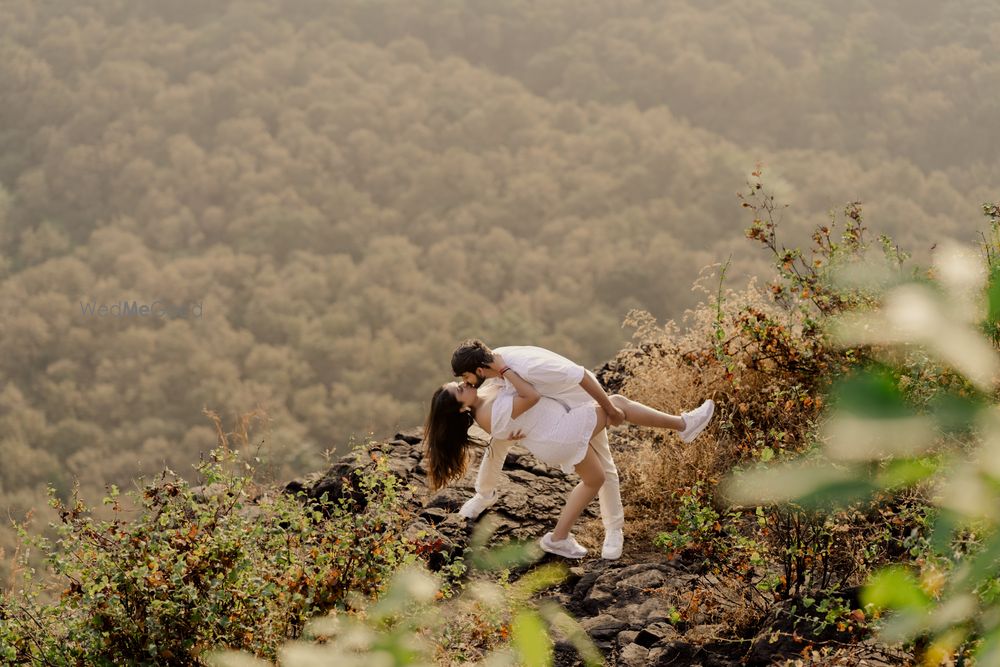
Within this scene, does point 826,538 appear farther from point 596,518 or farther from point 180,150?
point 180,150

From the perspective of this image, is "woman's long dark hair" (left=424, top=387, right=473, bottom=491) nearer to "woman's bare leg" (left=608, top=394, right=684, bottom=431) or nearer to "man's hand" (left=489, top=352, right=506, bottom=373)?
"man's hand" (left=489, top=352, right=506, bottom=373)

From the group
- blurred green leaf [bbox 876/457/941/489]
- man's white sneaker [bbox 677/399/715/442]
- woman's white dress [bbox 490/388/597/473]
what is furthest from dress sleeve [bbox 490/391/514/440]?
blurred green leaf [bbox 876/457/941/489]

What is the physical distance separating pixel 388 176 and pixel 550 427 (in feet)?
73.2

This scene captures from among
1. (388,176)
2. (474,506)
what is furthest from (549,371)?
(388,176)

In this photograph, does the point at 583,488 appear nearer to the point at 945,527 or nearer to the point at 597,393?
the point at 597,393

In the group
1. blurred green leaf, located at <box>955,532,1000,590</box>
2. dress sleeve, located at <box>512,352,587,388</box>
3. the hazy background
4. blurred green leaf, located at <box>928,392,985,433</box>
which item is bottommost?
the hazy background

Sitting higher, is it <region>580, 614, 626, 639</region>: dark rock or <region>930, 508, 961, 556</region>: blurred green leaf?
<region>930, 508, 961, 556</region>: blurred green leaf

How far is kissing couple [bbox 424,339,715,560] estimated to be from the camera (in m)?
4.34

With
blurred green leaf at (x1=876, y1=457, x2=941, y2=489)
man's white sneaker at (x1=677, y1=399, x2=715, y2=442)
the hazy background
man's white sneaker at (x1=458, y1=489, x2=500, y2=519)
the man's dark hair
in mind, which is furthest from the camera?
the hazy background

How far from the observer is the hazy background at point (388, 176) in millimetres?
19953

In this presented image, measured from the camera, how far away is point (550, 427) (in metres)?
4.36

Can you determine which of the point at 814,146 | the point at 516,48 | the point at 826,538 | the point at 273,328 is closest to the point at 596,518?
the point at 826,538

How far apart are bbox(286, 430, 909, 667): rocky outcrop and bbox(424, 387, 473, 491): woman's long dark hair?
0.22 metres

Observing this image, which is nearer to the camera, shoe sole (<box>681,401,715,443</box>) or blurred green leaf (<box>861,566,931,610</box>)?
blurred green leaf (<box>861,566,931,610</box>)
